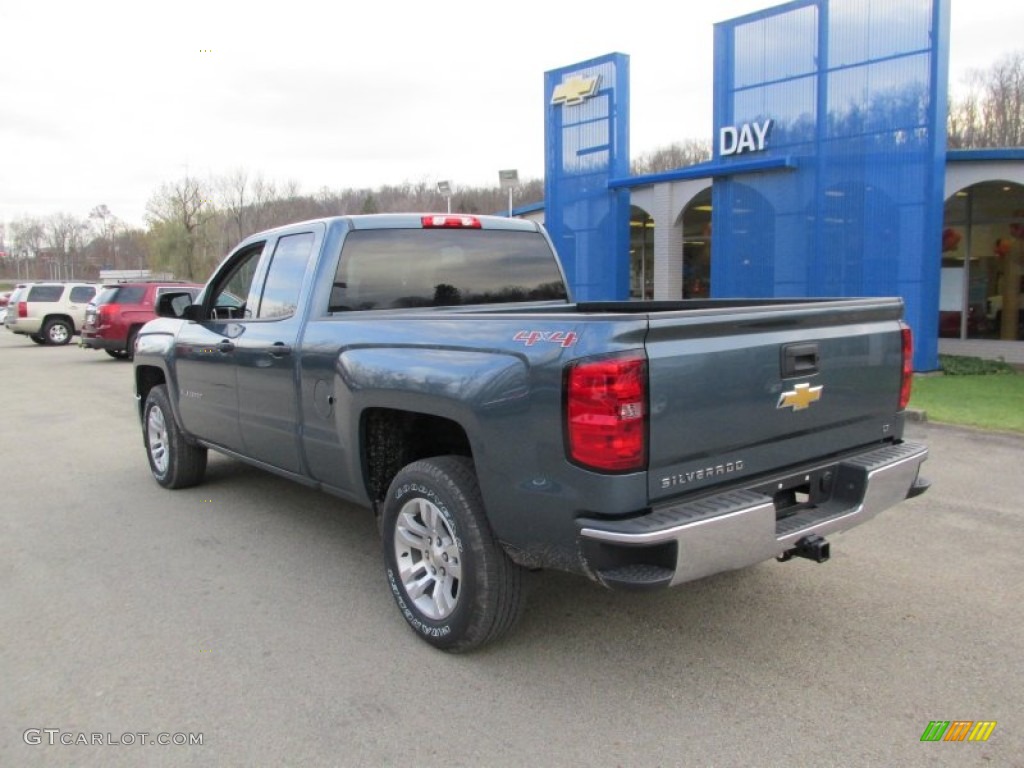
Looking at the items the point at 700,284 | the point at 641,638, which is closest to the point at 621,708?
the point at 641,638

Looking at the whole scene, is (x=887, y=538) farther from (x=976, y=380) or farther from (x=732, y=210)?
(x=732, y=210)

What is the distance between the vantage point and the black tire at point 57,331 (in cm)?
2508

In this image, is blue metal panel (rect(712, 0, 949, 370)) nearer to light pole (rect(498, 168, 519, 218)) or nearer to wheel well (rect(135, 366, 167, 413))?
light pole (rect(498, 168, 519, 218))

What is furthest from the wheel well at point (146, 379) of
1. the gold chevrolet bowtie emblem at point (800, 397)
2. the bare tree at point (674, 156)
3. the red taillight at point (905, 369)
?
the bare tree at point (674, 156)

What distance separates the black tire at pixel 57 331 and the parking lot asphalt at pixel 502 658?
22.5 meters

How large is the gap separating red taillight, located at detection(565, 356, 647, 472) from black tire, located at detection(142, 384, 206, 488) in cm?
440

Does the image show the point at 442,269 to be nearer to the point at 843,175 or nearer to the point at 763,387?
the point at 763,387

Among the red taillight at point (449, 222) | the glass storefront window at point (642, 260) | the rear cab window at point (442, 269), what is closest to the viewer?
the rear cab window at point (442, 269)

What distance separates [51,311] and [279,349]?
24.3 m

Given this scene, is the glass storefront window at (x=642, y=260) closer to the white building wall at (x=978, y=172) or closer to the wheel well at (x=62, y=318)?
the white building wall at (x=978, y=172)

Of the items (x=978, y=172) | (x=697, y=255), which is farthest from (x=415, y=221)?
(x=697, y=255)

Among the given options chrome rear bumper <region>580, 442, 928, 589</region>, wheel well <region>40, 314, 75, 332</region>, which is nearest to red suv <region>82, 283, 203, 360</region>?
wheel well <region>40, 314, 75, 332</region>

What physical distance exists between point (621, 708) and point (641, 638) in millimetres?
628

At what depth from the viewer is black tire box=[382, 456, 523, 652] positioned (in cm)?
333
